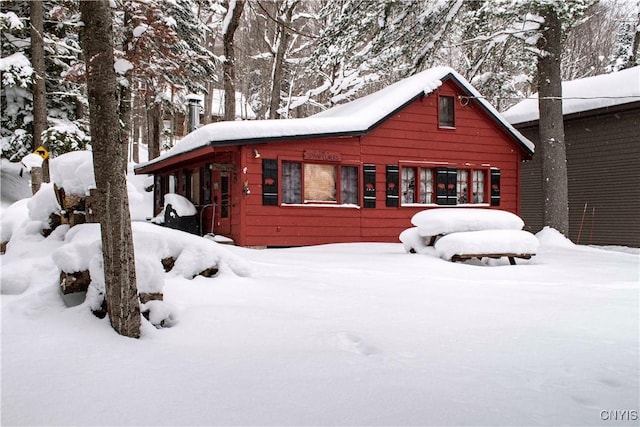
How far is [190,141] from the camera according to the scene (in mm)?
13844

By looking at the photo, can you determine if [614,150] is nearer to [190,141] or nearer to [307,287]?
[190,141]

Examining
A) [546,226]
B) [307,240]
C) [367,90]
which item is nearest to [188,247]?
[307,240]

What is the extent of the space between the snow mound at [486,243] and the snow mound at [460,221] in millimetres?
278

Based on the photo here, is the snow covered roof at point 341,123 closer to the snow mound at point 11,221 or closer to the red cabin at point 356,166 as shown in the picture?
the red cabin at point 356,166

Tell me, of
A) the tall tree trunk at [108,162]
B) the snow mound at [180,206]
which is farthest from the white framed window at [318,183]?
the tall tree trunk at [108,162]

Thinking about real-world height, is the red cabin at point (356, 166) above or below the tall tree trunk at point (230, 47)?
below

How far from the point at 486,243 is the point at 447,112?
718cm

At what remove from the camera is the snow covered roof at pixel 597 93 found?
15805mm

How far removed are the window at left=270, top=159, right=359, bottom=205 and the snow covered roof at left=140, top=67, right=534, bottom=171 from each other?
2.91ft

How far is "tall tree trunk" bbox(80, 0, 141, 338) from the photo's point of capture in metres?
3.76

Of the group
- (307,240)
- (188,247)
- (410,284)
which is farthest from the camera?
(307,240)

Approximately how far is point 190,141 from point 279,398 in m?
11.9

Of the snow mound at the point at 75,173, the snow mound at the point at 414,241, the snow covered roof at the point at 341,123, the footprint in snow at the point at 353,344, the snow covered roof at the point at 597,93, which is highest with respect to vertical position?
the snow covered roof at the point at 597,93

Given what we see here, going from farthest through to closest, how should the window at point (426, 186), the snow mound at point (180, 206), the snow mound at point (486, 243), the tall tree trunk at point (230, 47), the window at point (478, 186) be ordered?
1. the tall tree trunk at point (230, 47)
2. the window at point (478, 186)
3. the window at point (426, 186)
4. the snow mound at point (180, 206)
5. the snow mound at point (486, 243)
